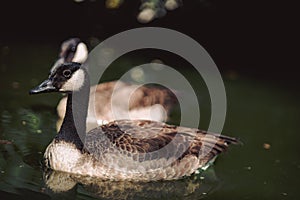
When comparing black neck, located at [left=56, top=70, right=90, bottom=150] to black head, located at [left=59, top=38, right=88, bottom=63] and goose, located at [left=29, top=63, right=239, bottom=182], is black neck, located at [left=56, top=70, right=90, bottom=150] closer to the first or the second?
goose, located at [left=29, top=63, right=239, bottom=182]

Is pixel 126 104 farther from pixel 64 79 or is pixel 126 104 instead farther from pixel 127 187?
pixel 127 187

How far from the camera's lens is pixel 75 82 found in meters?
7.56

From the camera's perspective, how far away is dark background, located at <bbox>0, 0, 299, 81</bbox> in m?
13.0

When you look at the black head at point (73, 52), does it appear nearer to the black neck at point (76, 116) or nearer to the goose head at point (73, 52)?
the goose head at point (73, 52)

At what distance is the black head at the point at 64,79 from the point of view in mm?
7438

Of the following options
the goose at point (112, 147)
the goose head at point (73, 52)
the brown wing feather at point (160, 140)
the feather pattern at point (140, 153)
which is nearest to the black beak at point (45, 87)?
the goose at point (112, 147)

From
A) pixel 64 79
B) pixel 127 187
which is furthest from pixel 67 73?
pixel 127 187

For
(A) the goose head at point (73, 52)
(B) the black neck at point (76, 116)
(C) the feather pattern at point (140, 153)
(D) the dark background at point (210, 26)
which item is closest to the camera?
(C) the feather pattern at point (140, 153)

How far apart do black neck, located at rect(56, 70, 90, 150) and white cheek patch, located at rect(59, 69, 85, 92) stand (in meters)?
0.05

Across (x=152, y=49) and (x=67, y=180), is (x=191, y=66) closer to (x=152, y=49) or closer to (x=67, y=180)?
(x=152, y=49)

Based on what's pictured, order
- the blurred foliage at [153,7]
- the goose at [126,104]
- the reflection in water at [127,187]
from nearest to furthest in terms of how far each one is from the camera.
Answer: the blurred foliage at [153,7] < the reflection in water at [127,187] < the goose at [126,104]

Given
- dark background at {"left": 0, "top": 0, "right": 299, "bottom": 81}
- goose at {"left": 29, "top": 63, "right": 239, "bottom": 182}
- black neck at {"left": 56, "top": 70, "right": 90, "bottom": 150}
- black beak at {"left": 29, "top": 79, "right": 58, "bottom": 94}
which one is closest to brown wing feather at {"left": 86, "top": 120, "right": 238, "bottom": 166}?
goose at {"left": 29, "top": 63, "right": 239, "bottom": 182}

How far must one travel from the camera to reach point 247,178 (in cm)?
776

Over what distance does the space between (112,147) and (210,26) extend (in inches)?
281
